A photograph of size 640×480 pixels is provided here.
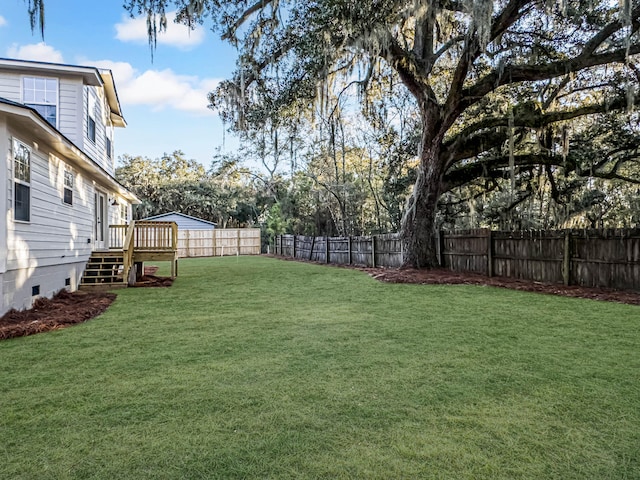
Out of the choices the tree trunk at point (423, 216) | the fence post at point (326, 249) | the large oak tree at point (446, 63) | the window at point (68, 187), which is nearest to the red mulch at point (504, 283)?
the tree trunk at point (423, 216)

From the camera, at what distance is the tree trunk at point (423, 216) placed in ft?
36.2

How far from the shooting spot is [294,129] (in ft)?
39.6

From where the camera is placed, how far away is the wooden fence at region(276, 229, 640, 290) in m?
7.55

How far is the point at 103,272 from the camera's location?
34.2 feet

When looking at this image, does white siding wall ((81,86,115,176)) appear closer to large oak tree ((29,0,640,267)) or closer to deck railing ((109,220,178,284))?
deck railing ((109,220,178,284))

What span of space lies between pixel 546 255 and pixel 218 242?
19317 millimetres

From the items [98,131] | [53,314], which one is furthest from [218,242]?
[53,314]

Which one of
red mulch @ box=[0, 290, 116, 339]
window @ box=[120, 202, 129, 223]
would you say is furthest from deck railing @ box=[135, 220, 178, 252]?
window @ box=[120, 202, 129, 223]

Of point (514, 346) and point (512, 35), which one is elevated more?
Result: point (512, 35)

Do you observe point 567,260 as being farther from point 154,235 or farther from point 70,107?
point 70,107

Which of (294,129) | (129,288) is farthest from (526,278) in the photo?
(129,288)

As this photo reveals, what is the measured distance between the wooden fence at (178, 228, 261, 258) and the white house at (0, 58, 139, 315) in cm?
1090

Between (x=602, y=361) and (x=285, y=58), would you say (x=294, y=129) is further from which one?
(x=602, y=361)

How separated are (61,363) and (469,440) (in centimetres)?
346
